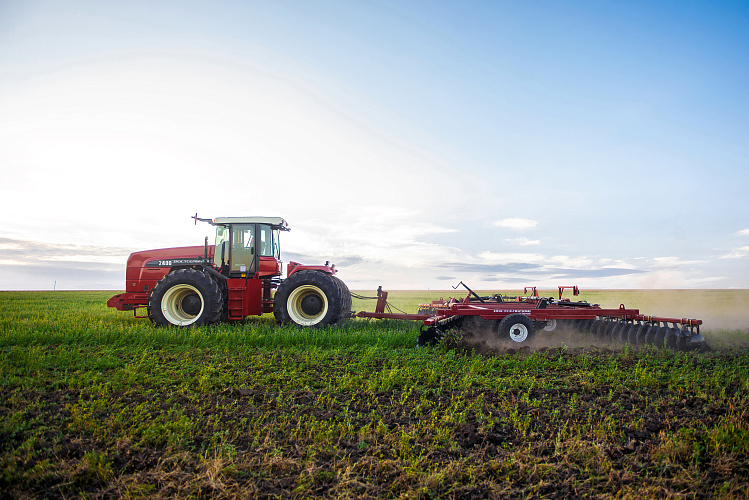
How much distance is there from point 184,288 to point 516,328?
8172 mm

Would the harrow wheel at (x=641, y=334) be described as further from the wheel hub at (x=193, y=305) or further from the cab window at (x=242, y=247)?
the wheel hub at (x=193, y=305)

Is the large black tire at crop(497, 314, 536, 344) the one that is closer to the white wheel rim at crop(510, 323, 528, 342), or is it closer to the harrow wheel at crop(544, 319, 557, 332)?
the white wheel rim at crop(510, 323, 528, 342)

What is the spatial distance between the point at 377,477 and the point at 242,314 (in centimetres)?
819

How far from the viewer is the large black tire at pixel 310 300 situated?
11016 mm

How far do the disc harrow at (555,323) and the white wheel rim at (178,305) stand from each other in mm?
4150

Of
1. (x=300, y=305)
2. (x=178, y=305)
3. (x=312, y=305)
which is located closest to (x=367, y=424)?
(x=312, y=305)

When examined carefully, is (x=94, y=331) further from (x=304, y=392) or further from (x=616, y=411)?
(x=616, y=411)

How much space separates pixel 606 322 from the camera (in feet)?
37.6

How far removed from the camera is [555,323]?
37.4ft

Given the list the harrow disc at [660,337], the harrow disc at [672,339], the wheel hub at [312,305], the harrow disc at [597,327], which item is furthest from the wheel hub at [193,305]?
the harrow disc at [672,339]

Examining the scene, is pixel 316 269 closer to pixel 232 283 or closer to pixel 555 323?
pixel 232 283

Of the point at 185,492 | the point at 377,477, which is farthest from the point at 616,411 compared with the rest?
the point at 185,492

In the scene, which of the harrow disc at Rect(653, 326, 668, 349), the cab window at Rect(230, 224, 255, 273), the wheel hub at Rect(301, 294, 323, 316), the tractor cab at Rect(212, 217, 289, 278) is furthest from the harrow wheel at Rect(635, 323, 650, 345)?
the cab window at Rect(230, 224, 255, 273)

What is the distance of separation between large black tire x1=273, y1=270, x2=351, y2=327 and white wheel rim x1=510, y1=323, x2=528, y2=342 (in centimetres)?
405
